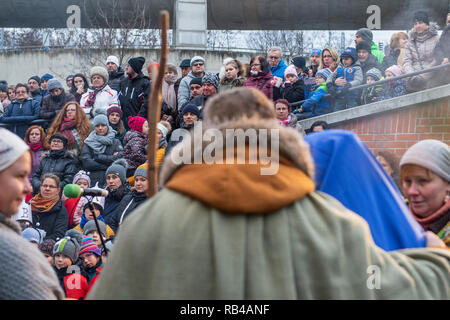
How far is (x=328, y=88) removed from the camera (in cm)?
898

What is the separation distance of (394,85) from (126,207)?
4.55m

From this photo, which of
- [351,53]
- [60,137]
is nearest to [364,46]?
[351,53]

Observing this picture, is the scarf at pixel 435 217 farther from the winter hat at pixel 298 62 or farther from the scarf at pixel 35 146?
the winter hat at pixel 298 62

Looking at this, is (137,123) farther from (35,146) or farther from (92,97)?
(92,97)

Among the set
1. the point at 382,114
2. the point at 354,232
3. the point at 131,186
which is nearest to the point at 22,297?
the point at 354,232

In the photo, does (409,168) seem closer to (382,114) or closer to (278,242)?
(278,242)

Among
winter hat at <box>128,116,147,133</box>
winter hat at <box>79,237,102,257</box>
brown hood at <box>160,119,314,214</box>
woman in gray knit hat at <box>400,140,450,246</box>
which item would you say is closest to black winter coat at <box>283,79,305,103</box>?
winter hat at <box>128,116,147,133</box>

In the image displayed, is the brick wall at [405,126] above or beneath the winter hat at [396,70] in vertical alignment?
beneath

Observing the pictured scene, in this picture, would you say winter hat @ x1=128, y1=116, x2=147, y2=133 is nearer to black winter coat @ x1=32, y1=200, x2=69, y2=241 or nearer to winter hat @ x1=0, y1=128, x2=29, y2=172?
black winter coat @ x1=32, y1=200, x2=69, y2=241

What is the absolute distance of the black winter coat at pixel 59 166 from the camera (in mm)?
8328

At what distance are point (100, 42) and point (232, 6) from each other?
3.94m

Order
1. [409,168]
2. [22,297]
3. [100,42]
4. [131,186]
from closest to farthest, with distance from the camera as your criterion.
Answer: [22,297], [409,168], [131,186], [100,42]
